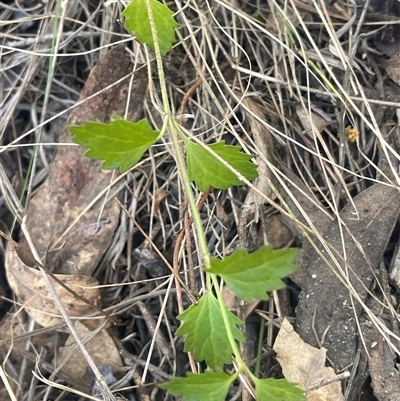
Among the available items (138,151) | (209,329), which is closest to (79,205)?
(138,151)

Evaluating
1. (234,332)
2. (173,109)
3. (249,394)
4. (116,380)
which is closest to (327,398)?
(249,394)

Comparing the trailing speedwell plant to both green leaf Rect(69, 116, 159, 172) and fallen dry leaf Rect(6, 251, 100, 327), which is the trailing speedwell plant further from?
fallen dry leaf Rect(6, 251, 100, 327)

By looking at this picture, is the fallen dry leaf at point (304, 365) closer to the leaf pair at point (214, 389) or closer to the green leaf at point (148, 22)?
the leaf pair at point (214, 389)

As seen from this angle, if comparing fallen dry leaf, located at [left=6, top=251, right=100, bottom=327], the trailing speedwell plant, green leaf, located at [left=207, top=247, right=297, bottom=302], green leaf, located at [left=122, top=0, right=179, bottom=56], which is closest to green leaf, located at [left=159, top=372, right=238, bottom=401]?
the trailing speedwell plant

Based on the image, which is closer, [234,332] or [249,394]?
[234,332]

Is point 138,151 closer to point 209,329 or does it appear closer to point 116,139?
point 116,139

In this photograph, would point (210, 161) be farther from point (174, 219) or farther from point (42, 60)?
point (42, 60)

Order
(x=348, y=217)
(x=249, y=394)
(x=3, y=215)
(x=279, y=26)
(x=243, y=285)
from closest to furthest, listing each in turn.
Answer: (x=243, y=285) < (x=249, y=394) < (x=348, y=217) < (x=279, y=26) < (x=3, y=215)

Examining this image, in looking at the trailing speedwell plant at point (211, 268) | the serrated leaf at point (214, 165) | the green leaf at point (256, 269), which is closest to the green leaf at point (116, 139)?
the trailing speedwell plant at point (211, 268)
